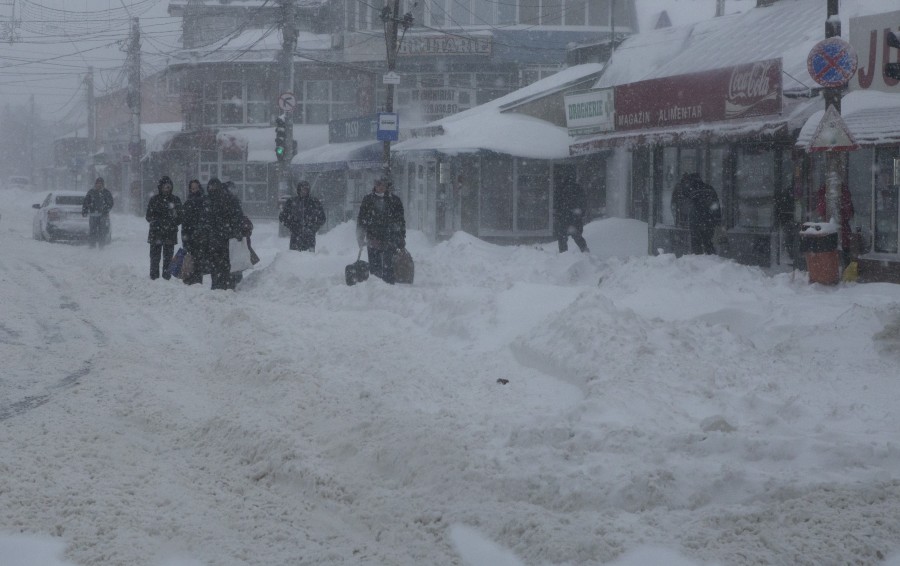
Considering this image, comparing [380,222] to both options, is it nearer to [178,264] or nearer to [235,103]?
[178,264]

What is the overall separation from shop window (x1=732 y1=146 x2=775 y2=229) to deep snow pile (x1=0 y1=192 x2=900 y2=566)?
232 inches

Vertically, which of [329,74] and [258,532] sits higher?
[329,74]

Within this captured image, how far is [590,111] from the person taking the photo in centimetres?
2227

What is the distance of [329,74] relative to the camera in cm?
4138

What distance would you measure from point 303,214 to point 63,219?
12.1 m

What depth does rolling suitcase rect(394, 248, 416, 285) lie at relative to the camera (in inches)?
592

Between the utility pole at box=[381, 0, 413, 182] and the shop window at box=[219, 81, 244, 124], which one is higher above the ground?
the shop window at box=[219, 81, 244, 124]

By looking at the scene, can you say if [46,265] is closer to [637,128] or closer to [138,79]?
[637,128]

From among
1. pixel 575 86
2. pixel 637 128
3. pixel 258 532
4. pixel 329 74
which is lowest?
pixel 258 532

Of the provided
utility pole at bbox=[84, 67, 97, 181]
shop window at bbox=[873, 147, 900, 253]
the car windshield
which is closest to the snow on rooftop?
the car windshield

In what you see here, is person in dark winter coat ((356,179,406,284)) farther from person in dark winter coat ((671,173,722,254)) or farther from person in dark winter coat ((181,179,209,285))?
person in dark winter coat ((671,173,722,254))

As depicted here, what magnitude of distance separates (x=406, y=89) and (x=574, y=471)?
32.8 metres

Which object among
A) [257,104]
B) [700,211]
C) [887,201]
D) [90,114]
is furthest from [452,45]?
[90,114]

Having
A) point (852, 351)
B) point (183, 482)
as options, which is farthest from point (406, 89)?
point (183, 482)
